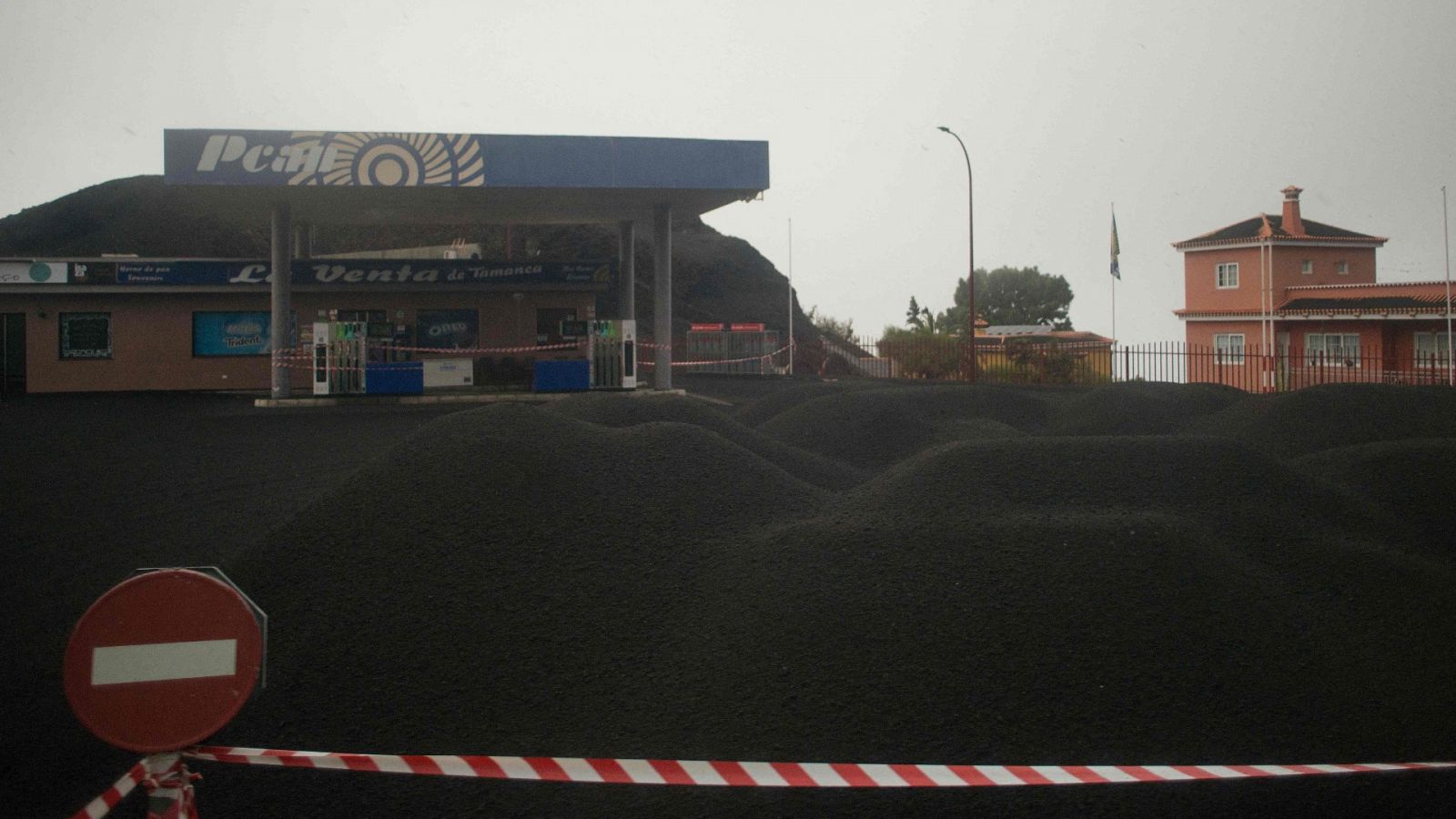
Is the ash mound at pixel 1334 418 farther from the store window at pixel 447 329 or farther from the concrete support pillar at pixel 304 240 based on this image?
the concrete support pillar at pixel 304 240

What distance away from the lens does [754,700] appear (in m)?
6.05

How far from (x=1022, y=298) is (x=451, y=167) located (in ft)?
274

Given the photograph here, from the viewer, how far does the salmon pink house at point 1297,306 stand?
125 ft

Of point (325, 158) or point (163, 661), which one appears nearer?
point (163, 661)

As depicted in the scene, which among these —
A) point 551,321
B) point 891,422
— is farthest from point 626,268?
point 891,422

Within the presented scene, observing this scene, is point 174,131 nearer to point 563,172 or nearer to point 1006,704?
point 563,172

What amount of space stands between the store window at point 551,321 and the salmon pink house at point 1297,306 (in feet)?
62.3

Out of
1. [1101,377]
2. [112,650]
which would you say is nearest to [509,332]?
[1101,377]

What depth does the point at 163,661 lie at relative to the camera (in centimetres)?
355

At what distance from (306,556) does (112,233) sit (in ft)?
247

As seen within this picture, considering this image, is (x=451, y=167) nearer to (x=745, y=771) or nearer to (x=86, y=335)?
(x=86, y=335)

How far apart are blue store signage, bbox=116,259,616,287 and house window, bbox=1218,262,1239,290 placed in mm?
28076

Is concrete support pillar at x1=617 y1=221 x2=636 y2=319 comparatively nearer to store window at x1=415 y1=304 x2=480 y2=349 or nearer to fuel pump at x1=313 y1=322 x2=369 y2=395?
store window at x1=415 y1=304 x2=480 y2=349

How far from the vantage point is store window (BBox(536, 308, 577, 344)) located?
105 ft
